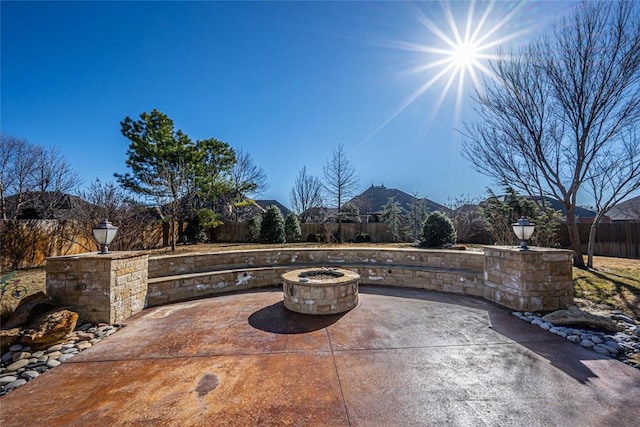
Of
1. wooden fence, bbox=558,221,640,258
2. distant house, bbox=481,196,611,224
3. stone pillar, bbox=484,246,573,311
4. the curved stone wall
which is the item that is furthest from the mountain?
stone pillar, bbox=484,246,573,311

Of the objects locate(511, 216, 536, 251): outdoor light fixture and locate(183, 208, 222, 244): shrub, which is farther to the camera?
locate(183, 208, 222, 244): shrub

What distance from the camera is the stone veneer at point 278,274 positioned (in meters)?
4.11

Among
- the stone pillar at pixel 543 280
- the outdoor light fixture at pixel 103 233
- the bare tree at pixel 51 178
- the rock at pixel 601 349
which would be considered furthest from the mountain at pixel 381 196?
the outdoor light fixture at pixel 103 233

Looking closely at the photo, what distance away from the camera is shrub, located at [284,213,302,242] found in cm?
1384

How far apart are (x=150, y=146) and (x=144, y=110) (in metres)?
2.15

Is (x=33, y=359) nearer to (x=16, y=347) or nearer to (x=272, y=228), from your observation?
(x=16, y=347)

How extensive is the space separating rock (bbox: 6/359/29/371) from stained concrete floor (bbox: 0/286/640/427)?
439 millimetres

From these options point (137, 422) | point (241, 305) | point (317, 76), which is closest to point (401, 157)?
point (317, 76)

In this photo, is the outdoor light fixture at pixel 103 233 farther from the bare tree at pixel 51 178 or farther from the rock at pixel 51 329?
the bare tree at pixel 51 178

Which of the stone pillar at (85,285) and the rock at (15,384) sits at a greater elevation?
the stone pillar at (85,285)

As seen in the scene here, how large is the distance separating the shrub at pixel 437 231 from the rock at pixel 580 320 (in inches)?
210

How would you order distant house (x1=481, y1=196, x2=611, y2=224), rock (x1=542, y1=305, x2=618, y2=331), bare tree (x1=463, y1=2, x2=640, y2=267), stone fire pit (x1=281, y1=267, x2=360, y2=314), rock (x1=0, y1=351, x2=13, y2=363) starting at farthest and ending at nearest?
distant house (x1=481, y1=196, x2=611, y2=224)
bare tree (x1=463, y1=2, x2=640, y2=267)
stone fire pit (x1=281, y1=267, x2=360, y2=314)
rock (x1=542, y1=305, x2=618, y2=331)
rock (x1=0, y1=351, x2=13, y2=363)

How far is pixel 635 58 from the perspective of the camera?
21.4ft

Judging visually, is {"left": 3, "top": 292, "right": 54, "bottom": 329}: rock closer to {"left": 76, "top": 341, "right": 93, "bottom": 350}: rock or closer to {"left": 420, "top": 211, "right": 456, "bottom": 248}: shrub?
{"left": 76, "top": 341, "right": 93, "bottom": 350}: rock
